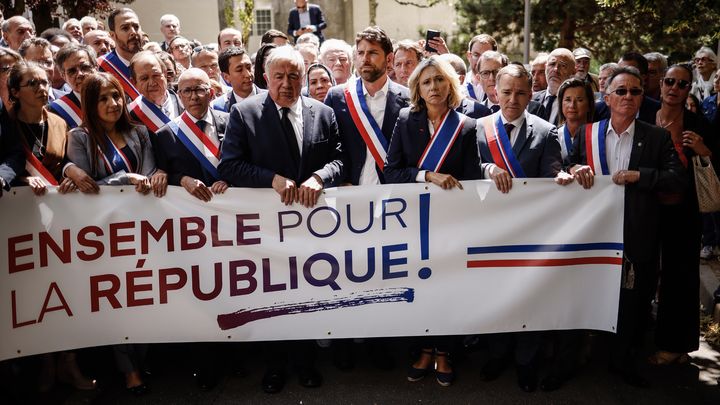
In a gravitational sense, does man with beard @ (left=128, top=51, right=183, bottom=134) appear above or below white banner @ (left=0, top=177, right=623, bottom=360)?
above

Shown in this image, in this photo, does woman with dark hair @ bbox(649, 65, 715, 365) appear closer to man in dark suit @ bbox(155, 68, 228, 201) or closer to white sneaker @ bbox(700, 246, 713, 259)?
white sneaker @ bbox(700, 246, 713, 259)

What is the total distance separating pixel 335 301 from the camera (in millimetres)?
4441

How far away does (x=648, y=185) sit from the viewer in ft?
13.9

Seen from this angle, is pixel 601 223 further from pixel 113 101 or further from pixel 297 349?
pixel 113 101

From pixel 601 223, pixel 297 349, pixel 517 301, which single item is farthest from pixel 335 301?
pixel 601 223

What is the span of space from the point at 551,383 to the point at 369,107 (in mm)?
2177

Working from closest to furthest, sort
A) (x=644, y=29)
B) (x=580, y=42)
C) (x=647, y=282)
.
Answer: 1. (x=647, y=282)
2. (x=644, y=29)
3. (x=580, y=42)

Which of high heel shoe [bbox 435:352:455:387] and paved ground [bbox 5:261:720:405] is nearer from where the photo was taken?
paved ground [bbox 5:261:720:405]

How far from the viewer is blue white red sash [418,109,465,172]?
172 inches

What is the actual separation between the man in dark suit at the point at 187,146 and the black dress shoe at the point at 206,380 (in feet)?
3.76

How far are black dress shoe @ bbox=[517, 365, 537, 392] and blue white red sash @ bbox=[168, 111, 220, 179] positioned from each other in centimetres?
228

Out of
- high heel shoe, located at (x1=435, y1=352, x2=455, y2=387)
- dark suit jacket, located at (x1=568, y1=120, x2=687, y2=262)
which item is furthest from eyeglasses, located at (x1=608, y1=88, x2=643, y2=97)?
high heel shoe, located at (x1=435, y1=352, x2=455, y2=387)

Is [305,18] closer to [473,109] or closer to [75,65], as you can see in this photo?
[75,65]

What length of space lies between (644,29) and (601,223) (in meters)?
13.1
